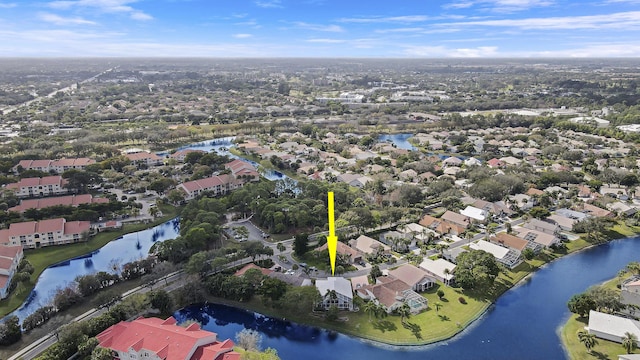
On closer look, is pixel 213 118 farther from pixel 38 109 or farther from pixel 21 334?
pixel 21 334

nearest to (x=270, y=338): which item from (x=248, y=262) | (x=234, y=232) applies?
(x=248, y=262)

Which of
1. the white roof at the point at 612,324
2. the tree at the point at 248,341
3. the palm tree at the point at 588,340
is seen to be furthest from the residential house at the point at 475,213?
the tree at the point at 248,341

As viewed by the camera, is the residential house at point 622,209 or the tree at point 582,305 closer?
the tree at point 582,305

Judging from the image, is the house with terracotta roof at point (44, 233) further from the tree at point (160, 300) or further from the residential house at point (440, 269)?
the residential house at point (440, 269)

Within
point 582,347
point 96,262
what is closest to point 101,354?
point 96,262

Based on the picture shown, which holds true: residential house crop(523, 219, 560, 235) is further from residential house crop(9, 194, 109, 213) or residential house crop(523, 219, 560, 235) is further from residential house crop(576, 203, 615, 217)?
residential house crop(9, 194, 109, 213)
